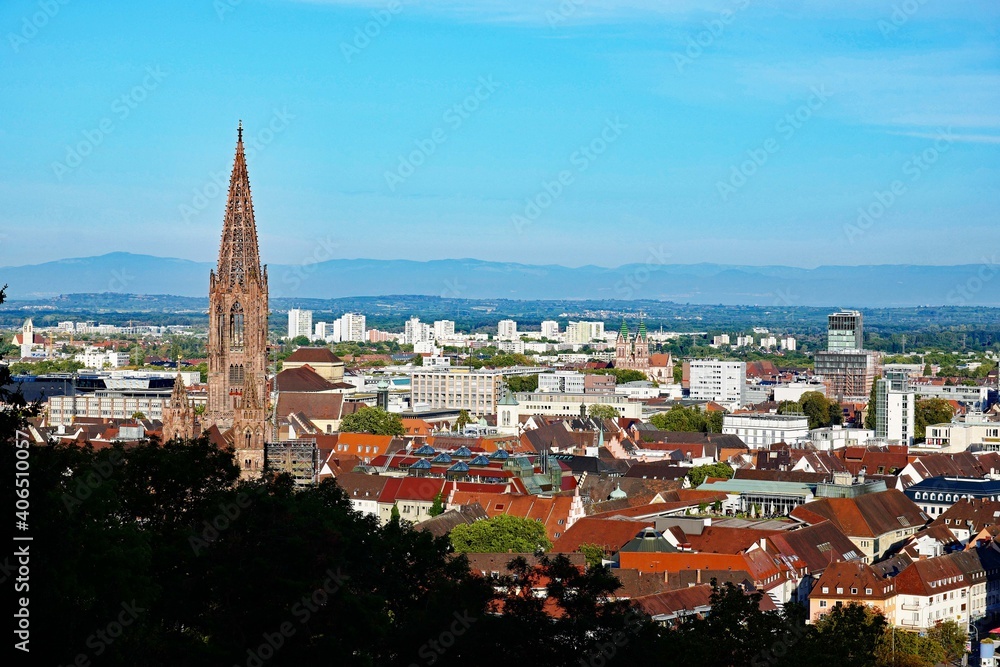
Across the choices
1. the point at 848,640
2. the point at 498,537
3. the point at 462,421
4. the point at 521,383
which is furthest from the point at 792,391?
the point at 848,640

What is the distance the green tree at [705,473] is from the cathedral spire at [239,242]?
2713 cm

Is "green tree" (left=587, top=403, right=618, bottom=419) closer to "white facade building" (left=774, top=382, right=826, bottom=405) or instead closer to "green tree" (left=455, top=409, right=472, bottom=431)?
"green tree" (left=455, top=409, right=472, bottom=431)

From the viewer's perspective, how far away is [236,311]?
272ft

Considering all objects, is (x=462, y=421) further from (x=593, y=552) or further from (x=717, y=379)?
(x=593, y=552)

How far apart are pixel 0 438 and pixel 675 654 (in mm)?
14116

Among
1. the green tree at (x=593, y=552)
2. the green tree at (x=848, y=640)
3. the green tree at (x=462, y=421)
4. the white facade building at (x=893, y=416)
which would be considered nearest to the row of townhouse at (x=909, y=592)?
the green tree at (x=593, y=552)

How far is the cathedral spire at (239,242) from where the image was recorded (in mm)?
81250

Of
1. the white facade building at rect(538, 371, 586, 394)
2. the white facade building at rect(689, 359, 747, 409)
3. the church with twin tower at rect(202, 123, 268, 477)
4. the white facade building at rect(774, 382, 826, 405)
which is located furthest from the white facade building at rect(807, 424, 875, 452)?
the church with twin tower at rect(202, 123, 268, 477)

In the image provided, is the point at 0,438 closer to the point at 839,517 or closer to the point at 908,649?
the point at 908,649

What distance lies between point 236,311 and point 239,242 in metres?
3.49

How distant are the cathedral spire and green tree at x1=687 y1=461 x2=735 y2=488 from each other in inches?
1068

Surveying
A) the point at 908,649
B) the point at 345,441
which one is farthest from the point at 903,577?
the point at 345,441

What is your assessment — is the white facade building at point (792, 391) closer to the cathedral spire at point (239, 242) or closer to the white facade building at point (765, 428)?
the white facade building at point (765, 428)

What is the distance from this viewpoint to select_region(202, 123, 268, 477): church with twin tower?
81250mm
